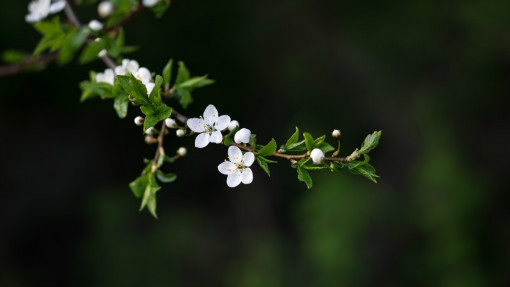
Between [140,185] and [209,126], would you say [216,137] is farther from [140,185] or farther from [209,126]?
[140,185]

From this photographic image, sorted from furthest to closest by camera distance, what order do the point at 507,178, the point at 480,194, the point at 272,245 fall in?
the point at 272,245 < the point at 507,178 < the point at 480,194

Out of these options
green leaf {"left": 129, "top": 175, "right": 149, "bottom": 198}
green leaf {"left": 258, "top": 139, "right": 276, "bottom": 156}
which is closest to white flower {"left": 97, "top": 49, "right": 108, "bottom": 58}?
green leaf {"left": 129, "top": 175, "right": 149, "bottom": 198}

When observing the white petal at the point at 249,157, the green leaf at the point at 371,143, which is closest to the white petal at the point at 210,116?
the white petal at the point at 249,157

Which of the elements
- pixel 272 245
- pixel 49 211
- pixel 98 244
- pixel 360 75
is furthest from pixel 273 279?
pixel 49 211

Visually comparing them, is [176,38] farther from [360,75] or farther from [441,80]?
[441,80]

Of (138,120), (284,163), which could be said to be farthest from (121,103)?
(284,163)
